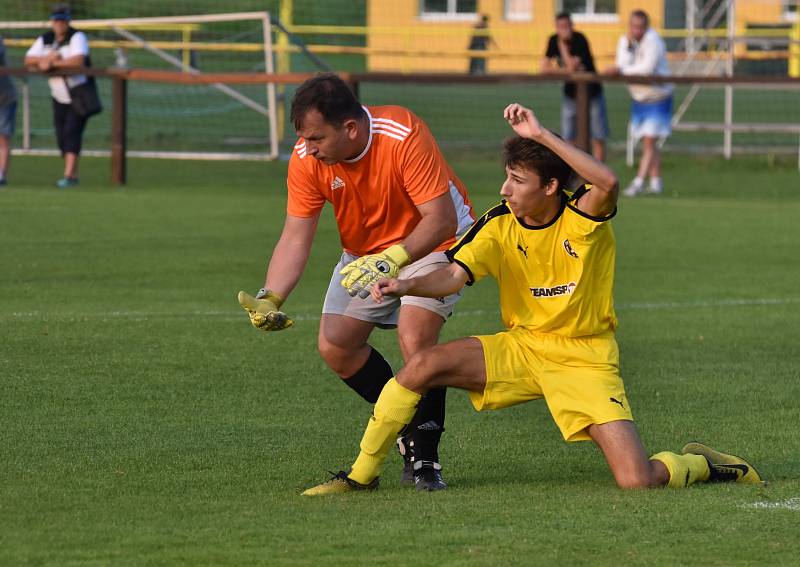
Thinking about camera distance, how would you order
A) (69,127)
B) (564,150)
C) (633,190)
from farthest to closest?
(633,190), (69,127), (564,150)

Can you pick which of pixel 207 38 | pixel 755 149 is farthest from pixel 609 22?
pixel 755 149

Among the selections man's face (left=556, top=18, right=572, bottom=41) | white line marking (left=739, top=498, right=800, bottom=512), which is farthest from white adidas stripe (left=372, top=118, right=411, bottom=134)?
man's face (left=556, top=18, right=572, bottom=41)

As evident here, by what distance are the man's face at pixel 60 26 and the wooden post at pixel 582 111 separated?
6428mm

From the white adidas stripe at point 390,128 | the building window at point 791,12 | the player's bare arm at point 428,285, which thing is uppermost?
the building window at point 791,12

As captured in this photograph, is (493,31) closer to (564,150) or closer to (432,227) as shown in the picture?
(432,227)

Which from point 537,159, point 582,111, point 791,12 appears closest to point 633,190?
point 582,111

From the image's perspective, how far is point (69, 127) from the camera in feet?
60.5

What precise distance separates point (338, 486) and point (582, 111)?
13.4 m

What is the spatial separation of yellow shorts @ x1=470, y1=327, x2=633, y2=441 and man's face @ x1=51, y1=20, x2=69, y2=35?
46.7 feet

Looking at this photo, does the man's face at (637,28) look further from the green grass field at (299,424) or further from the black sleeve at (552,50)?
the green grass field at (299,424)

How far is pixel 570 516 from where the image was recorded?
525cm

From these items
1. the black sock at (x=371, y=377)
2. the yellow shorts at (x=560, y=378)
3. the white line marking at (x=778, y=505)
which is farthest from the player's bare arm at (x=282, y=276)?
the white line marking at (x=778, y=505)

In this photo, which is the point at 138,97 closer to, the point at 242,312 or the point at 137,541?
the point at 242,312

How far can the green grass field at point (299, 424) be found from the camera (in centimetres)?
489
